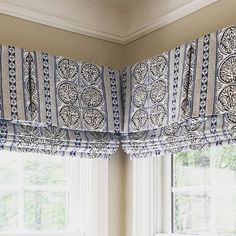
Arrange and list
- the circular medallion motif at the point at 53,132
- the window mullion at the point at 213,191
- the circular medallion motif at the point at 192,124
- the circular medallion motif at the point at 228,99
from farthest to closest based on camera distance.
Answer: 1. the circular medallion motif at the point at 53,132
2. the window mullion at the point at 213,191
3. the circular medallion motif at the point at 192,124
4. the circular medallion motif at the point at 228,99

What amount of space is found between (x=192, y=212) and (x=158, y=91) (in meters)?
0.64

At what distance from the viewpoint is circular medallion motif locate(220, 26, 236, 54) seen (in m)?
1.91

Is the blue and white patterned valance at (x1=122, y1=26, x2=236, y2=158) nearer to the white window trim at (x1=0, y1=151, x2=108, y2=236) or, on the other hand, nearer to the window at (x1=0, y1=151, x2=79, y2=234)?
the white window trim at (x1=0, y1=151, x2=108, y2=236)

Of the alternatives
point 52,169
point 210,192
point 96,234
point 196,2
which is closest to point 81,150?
point 52,169

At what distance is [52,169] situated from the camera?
Result: 251 cm

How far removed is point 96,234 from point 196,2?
4.46 ft

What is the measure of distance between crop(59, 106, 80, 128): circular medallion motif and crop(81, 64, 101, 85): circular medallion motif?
0.58 ft

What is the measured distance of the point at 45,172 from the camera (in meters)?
2.49

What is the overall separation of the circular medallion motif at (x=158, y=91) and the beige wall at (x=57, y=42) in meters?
0.47

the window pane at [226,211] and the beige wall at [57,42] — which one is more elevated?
the beige wall at [57,42]

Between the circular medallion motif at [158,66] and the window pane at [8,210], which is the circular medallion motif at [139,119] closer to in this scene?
the circular medallion motif at [158,66]

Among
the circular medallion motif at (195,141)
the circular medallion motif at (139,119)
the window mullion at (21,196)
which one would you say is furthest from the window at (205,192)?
the window mullion at (21,196)

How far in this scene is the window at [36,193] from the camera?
2.35 m

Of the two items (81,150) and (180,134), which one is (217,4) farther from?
(81,150)
